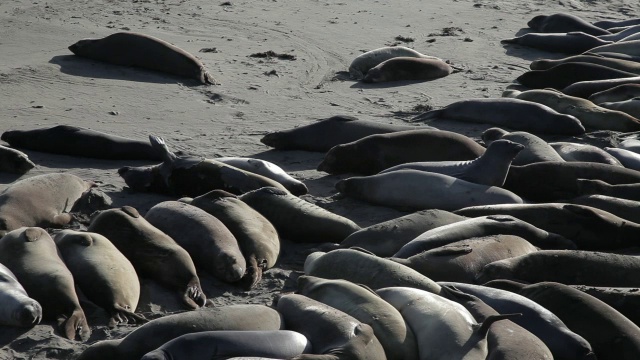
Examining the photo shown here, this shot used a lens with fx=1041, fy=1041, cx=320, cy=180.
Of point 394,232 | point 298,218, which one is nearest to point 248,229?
point 298,218

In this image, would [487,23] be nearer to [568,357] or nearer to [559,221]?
[559,221]

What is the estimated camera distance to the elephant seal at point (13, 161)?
6.70 meters

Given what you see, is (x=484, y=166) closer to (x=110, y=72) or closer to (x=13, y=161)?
(x=13, y=161)

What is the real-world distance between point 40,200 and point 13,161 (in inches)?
37.8

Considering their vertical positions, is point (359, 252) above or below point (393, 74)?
above

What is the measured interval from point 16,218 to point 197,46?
5298 millimetres

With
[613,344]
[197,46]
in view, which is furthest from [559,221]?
[197,46]

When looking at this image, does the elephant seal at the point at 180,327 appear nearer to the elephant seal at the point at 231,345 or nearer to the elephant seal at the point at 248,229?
the elephant seal at the point at 231,345

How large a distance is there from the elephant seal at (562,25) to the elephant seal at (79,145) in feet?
23.0

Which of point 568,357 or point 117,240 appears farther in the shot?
point 117,240

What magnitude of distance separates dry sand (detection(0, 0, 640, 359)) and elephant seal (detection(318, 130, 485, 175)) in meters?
0.19

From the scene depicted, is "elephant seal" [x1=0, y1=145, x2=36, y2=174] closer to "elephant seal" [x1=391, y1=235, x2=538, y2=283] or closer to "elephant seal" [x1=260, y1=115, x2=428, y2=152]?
"elephant seal" [x1=260, y1=115, x2=428, y2=152]

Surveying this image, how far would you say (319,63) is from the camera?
10.4 m

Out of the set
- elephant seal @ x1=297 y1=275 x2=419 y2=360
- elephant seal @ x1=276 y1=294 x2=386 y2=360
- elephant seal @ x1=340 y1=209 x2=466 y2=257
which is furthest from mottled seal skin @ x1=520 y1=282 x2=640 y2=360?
elephant seal @ x1=340 y1=209 x2=466 y2=257
